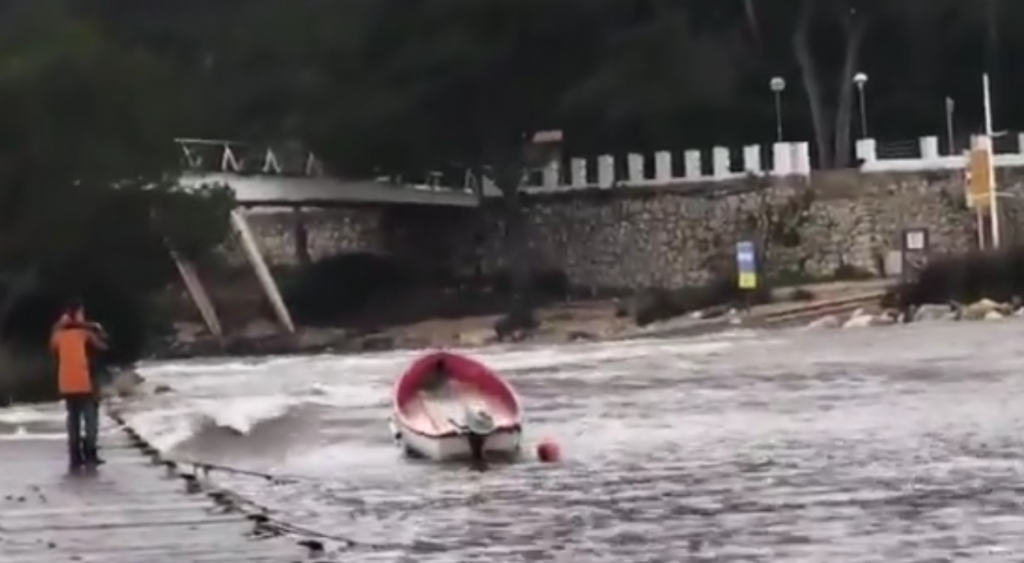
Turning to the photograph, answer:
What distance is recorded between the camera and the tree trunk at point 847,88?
237 feet

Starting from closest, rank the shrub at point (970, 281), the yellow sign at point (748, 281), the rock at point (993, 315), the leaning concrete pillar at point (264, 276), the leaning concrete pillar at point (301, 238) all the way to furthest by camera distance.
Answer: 1. the rock at point (993, 315)
2. the shrub at point (970, 281)
3. the yellow sign at point (748, 281)
4. the leaning concrete pillar at point (264, 276)
5. the leaning concrete pillar at point (301, 238)

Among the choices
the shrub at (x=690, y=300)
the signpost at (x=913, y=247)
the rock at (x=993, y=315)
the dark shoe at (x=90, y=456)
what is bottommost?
the dark shoe at (x=90, y=456)

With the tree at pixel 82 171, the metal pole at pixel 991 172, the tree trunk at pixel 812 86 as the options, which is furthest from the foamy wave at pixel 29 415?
the tree trunk at pixel 812 86

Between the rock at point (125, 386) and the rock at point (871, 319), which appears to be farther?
the rock at point (871, 319)

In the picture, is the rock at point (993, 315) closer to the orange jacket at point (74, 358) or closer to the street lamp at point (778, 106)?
the street lamp at point (778, 106)

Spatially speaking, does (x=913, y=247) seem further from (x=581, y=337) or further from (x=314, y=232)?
(x=314, y=232)

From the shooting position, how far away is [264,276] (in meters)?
76.4

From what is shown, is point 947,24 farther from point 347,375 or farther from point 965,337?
point 347,375

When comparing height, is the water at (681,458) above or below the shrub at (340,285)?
below

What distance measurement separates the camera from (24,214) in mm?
54781

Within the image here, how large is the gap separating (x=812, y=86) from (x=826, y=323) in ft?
44.8

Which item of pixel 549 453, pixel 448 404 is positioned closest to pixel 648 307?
pixel 448 404

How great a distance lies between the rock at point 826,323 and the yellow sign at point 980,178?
24.2ft

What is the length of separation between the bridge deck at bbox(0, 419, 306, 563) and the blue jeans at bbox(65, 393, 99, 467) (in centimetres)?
24
